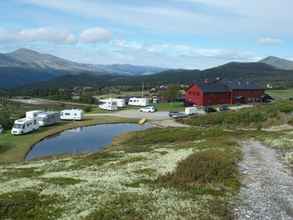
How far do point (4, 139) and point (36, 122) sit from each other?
13306mm

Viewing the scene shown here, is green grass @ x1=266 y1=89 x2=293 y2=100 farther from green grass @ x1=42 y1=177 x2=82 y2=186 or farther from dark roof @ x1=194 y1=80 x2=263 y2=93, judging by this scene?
green grass @ x1=42 y1=177 x2=82 y2=186

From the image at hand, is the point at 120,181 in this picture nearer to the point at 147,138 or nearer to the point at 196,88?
the point at 147,138

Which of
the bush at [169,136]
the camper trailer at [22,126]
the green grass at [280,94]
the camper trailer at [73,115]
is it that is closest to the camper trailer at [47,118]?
the camper trailer at [73,115]

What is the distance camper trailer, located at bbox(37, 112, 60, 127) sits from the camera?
81688mm

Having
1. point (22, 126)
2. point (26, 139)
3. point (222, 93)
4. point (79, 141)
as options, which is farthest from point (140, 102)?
point (26, 139)

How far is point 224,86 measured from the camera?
128000 millimetres

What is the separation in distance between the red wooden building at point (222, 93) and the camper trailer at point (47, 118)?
4844 cm

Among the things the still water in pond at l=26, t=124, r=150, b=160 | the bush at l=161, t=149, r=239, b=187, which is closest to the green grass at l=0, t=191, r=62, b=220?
the bush at l=161, t=149, r=239, b=187

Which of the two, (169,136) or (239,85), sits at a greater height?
(239,85)

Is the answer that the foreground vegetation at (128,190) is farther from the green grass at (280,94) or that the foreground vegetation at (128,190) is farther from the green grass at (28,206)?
the green grass at (280,94)

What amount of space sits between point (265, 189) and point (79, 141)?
158 ft

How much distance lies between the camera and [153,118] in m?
94.6

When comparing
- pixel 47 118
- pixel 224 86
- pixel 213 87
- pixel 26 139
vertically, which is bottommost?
pixel 26 139

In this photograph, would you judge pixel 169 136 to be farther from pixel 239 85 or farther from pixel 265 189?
pixel 239 85
